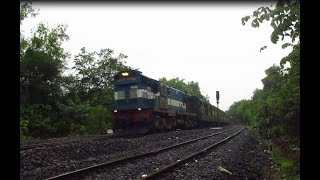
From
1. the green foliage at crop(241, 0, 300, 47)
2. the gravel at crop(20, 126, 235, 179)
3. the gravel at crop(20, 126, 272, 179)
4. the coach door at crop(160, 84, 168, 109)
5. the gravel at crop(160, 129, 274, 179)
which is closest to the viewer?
the green foliage at crop(241, 0, 300, 47)

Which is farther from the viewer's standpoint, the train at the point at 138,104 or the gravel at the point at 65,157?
the train at the point at 138,104

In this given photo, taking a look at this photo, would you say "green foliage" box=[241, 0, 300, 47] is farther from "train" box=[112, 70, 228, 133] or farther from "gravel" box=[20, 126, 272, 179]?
"train" box=[112, 70, 228, 133]

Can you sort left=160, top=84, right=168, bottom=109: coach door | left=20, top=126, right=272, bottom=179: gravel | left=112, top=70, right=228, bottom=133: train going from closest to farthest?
left=20, top=126, right=272, bottom=179: gravel, left=112, top=70, right=228, bottom=133: train, left=160, top=84, right=168, bottom=109: coach door

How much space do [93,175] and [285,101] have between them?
6086 mm

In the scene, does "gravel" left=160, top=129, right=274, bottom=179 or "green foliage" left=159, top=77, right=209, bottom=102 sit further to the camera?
"green foliage" left=159, top=77, right=209, bottom=102

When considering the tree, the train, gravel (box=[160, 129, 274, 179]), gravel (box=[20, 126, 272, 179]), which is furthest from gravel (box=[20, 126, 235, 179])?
the tree

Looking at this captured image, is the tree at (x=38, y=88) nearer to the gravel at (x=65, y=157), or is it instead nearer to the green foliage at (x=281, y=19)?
the gravel at (x=65, y=157)

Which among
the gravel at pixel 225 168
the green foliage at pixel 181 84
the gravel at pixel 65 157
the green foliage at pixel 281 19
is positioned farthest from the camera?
the green foliage at pixel 181 84

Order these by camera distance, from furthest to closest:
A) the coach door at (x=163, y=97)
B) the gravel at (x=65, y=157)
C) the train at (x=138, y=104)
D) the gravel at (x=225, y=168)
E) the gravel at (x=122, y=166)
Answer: the coach door at (x=163, y=97) → the train at (x=138, y=104) → the gravel at (x=65, y=157) → the gravel at (x=122, y=166) → the gravel at (x=225, y=168)

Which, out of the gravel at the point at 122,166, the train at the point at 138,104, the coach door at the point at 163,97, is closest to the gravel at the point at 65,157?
the gravel at the point at 122,166

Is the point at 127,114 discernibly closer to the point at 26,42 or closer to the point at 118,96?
the point at 118,96

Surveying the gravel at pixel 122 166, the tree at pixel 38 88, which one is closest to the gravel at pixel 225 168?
the gravel at pixel 122 166

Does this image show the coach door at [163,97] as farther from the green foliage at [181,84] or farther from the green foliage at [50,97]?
the green foliage at [181,84]

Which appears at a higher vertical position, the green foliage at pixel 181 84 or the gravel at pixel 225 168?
the green foliage at pixel 181 84
